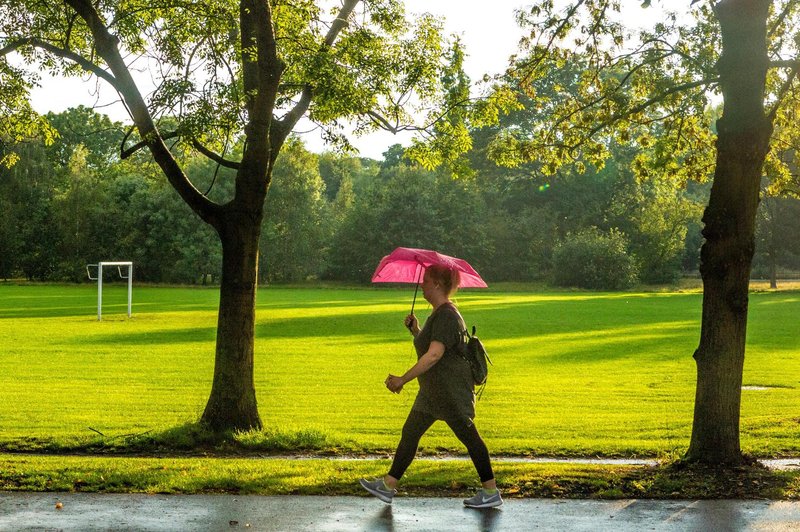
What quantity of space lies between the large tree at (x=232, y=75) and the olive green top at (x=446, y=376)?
5.36 m

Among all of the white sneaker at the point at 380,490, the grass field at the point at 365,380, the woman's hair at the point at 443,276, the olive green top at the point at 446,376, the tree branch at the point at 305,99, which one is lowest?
the grass field at the point at 365,380

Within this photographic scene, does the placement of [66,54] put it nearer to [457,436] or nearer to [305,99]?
[305,99]

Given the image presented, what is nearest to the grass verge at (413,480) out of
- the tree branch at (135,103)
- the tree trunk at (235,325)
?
the tree trunk at (235,325)

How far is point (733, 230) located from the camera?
981 cm

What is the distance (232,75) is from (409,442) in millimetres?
6756

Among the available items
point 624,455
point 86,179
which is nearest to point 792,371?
point 624,455

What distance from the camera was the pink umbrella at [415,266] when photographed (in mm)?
8734

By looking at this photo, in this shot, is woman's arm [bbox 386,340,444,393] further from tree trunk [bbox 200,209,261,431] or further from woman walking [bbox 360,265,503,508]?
tree trunk [bbox 200,209,261,431]

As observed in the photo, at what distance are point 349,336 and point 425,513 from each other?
26.9m

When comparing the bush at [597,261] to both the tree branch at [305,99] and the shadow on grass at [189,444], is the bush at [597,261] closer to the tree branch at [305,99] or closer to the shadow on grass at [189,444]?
the tree branch at [305,99]

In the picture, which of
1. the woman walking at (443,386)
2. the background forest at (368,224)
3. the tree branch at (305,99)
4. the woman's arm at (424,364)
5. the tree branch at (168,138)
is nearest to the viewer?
the woman's arm at (424,364)

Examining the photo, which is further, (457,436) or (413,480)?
(413,480)

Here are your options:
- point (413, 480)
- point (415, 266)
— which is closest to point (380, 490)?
point (413, 480)

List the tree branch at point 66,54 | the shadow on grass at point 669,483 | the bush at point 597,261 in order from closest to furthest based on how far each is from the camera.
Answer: the shadow on grass at point 669,483 < the tree branch at point 66,54 < the bush at point 597,261
